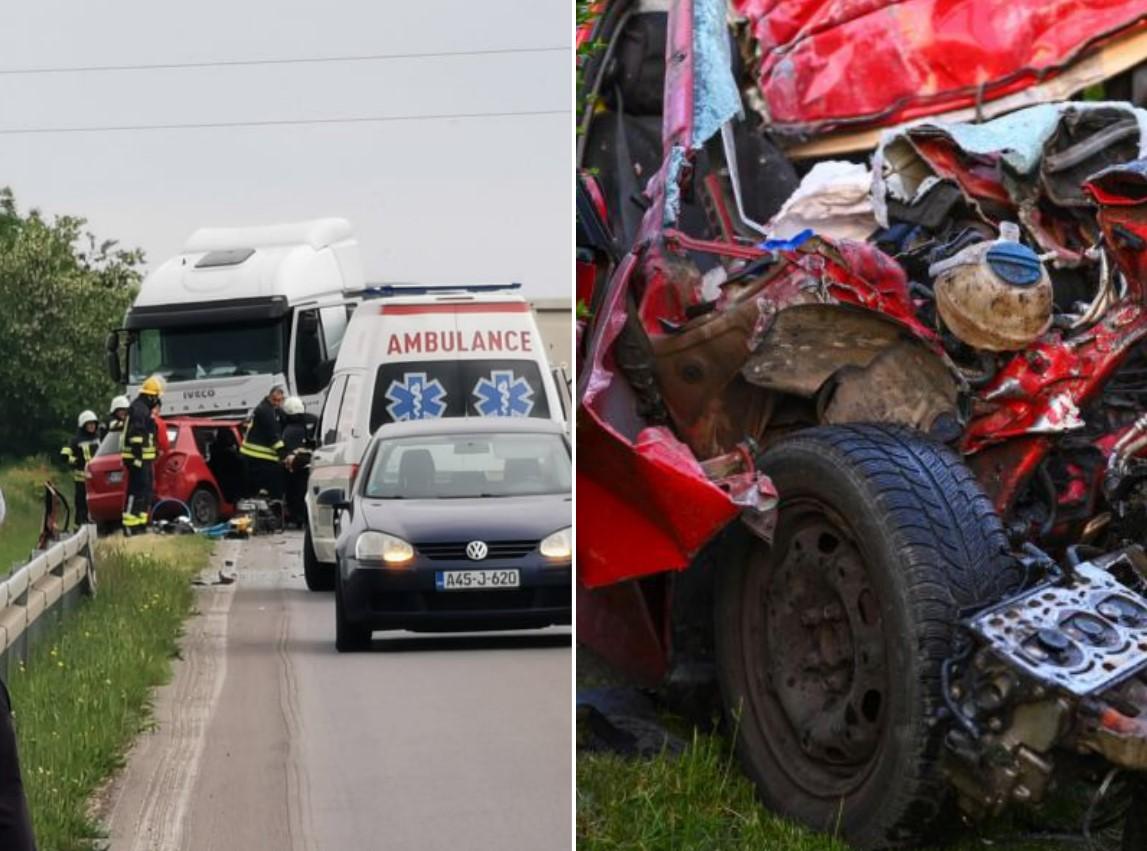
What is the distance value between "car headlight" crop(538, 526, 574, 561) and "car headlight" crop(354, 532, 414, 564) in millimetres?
238

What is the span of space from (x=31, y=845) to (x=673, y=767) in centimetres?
155

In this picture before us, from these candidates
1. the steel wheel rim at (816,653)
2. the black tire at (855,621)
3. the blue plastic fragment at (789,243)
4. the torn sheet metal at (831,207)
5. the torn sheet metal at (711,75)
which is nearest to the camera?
the black tire at (855,621)

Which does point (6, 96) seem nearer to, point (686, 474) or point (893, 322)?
point (686, 474)

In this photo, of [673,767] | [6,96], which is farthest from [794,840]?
[6,96]

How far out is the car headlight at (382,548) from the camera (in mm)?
3588

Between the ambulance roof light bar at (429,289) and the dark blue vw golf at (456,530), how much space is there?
0.23 meters

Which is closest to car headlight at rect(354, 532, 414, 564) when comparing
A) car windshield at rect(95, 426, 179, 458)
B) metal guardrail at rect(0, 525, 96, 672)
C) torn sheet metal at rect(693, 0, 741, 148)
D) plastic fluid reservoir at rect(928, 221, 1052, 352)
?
car windshield at rect(95, 426, 179, 458)

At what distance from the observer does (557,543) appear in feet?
11.6

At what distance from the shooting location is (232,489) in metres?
3.63

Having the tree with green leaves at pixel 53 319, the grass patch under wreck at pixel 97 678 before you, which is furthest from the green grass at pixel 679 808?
the tree with green leaves at pixel 53 319

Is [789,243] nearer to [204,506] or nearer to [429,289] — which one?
[429,289]

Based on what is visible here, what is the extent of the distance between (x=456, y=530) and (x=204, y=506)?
0.46 m

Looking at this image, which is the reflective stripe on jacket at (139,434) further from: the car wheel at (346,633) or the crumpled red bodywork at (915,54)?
the crumpled red bodywork at (915,54)

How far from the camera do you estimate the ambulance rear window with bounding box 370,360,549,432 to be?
139 inches
